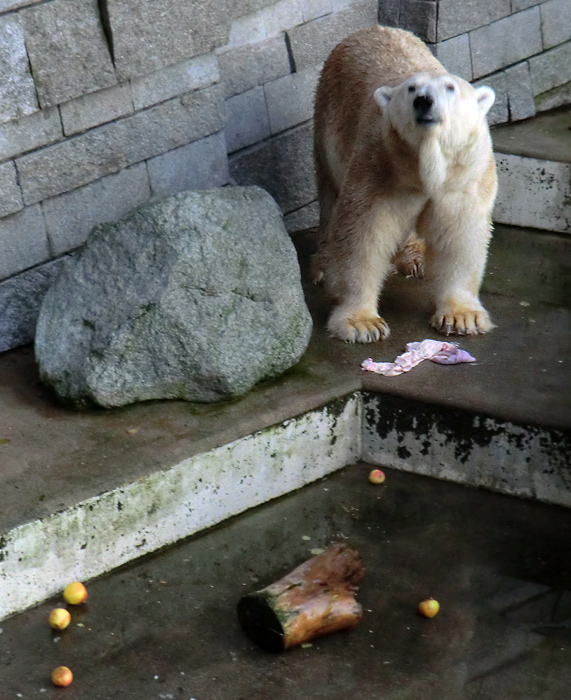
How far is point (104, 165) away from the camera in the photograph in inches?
164

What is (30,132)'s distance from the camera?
388 centimetres

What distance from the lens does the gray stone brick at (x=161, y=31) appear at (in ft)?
13.1

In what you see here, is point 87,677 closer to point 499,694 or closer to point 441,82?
point 499,694

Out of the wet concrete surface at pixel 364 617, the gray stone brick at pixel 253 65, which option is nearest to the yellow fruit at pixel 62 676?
the wet concrete surface at pixel 364 617

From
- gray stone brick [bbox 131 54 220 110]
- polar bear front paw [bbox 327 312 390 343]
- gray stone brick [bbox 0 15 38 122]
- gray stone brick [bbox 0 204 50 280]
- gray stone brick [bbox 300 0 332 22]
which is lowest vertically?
polar bear front paw [bbox 327 312 390 343]

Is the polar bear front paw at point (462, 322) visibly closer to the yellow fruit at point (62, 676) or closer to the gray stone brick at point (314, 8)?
the gray stone brick at point (314, 8)

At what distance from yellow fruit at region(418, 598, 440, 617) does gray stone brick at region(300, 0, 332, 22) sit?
311 cm

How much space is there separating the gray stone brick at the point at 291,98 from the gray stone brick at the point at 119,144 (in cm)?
53

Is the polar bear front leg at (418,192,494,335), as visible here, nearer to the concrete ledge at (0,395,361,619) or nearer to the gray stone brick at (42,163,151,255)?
the concrete ledge at (0,395,361,619)

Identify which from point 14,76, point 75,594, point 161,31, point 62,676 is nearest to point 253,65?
point 161,31

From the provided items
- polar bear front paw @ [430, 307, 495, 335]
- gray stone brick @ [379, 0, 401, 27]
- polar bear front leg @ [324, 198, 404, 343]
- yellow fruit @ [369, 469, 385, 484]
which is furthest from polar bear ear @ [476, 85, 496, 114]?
gray stone brick @ [379, 0, 401, 27]

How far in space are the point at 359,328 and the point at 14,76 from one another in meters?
1.64

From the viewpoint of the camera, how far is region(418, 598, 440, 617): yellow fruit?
311 centimetres

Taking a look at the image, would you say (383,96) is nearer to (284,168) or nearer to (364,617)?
(284,168)
